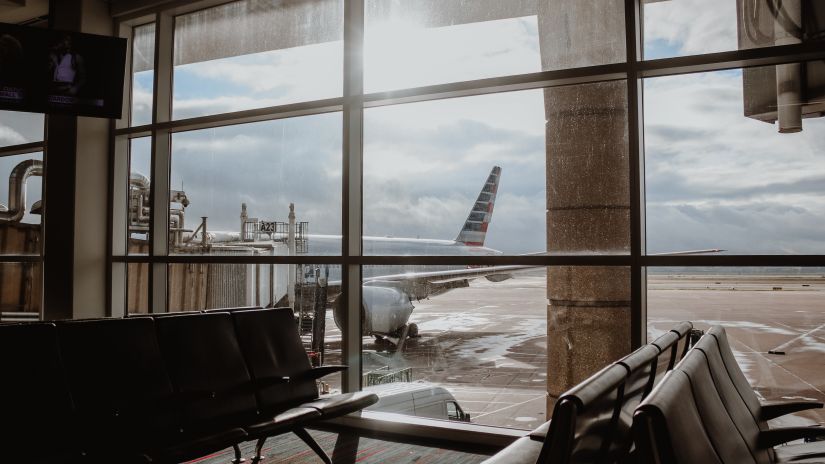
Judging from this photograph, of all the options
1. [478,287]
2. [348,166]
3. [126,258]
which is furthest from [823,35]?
[126,258]

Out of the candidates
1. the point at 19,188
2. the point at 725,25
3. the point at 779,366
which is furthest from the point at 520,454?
the point at 19,188

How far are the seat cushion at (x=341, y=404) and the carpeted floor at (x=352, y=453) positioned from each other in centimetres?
36

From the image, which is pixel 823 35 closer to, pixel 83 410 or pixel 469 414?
pixel 469 414

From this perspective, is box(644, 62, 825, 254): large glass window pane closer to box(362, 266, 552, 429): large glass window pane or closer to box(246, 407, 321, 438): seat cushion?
box(362, 266, 552, 429): large glass window pane

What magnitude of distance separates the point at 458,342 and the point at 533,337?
54 centimetres

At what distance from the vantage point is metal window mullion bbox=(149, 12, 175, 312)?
527cm

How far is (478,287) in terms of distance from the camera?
13.1 ft

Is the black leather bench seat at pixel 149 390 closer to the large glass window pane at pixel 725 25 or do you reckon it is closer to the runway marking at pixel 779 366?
the runway marking at pixel 779 366

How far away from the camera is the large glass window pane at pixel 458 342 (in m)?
3.84

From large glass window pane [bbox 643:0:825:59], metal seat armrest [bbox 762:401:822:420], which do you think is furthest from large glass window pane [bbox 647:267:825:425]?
large glass window pane [bbox 643:0:825:59]

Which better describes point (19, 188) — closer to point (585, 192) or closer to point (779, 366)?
point (585, 192)

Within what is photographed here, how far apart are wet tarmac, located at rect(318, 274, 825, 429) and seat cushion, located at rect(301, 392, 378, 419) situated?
0.94 metres

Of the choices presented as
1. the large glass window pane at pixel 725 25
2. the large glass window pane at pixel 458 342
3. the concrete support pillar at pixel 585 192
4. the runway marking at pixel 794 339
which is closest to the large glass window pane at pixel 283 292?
the large glass window pane at pixel 458 342

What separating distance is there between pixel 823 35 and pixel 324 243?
325cm
